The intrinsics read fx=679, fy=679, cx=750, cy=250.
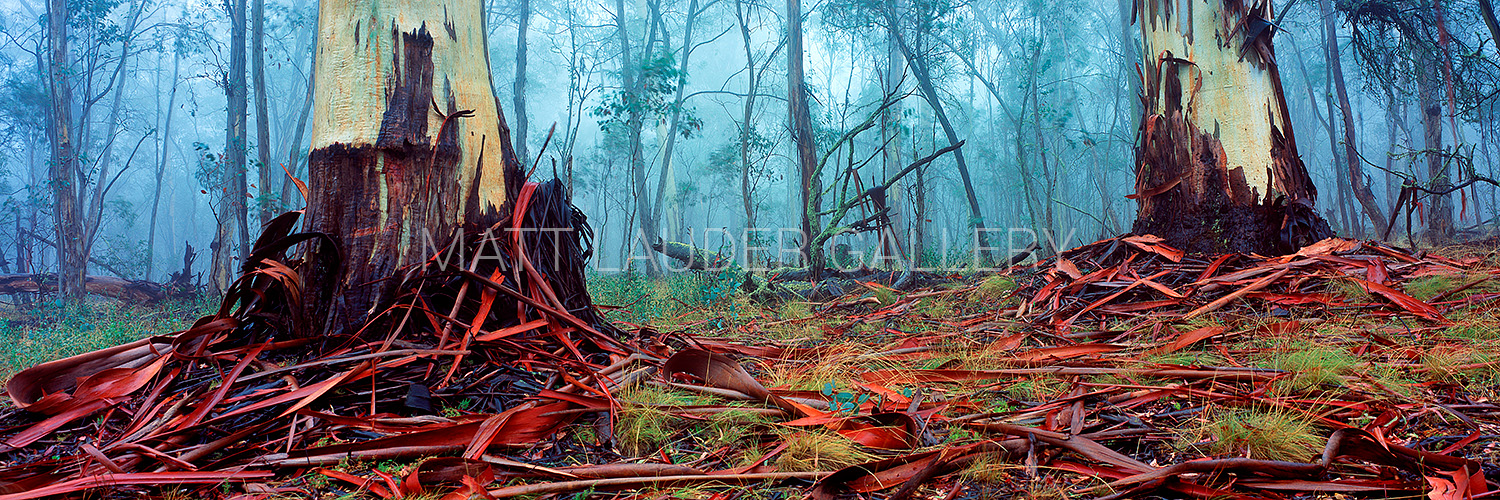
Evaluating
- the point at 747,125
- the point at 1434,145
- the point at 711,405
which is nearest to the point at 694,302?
the point at 711,405

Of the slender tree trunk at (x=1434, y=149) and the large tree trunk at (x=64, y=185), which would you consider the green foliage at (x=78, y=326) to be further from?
the slender tree trunk at (x=1434, y=149)

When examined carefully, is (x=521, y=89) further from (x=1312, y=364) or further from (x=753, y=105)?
(x=1312, y=364)

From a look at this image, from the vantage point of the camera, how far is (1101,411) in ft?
4.22

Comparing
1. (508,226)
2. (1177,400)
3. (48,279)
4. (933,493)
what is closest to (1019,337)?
(1177,400)

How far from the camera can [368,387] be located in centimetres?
142

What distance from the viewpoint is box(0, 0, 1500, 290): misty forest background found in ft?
31.1

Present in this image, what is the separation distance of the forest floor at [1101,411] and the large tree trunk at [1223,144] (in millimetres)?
543

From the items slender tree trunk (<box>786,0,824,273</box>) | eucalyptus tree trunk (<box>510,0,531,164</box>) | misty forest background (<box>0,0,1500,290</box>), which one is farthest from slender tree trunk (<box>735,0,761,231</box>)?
eucalyptus tree trunk (<box>510,0,531,164</box>)

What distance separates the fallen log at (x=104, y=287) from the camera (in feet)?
30.1

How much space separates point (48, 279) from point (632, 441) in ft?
45.4

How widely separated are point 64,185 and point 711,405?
12.0 m

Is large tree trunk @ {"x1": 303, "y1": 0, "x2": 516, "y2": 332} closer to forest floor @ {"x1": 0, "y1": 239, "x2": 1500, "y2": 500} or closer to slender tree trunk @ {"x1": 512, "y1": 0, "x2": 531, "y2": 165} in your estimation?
forest floor @ {"x1": 0, "y1": 239, "x2": 1500, "y2": 500}

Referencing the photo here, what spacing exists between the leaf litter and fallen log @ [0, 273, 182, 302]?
9.77 metres

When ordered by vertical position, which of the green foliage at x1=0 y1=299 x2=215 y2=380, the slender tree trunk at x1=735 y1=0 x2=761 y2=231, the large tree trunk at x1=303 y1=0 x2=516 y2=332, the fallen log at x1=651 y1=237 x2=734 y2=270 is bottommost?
the green foliage at x1=0 y1=299 x2=215 y2=380
